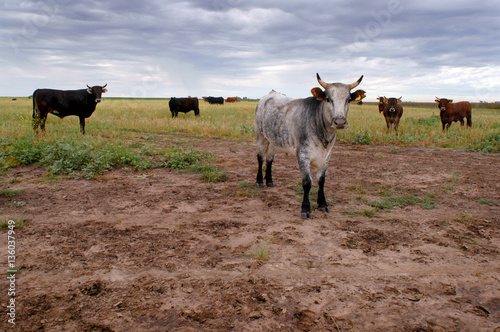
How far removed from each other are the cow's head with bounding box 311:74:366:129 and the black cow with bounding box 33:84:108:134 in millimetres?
10173

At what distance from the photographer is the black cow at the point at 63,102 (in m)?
12.0

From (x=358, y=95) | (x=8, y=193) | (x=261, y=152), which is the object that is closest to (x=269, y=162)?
(x=261, y=152)

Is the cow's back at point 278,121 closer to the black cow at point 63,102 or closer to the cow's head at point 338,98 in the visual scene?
the cow's head at point 338,98

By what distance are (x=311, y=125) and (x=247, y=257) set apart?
2449mm

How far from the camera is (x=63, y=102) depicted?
12344 mm

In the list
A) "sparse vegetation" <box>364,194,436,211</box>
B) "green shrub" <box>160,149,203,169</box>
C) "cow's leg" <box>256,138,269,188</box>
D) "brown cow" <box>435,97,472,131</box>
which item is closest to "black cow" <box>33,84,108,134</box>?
"green shrub" <box>160,149,203,169</box>

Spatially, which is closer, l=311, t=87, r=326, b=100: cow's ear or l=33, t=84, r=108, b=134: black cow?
l=311, t=87, r=326, b=100: cow's ear

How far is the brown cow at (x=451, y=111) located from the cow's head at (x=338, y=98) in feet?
39.6

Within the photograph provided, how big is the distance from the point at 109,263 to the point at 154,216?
4.76 ft

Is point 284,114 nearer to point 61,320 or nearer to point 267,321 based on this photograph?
point 267,321

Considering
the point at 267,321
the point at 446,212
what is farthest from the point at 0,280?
the point at 446,212

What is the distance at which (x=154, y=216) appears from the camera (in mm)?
4957

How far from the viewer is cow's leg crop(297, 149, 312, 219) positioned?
506 centimetres

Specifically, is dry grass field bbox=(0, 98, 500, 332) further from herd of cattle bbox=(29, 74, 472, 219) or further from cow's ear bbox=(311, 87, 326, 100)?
cow's ear bbox=(311, 87, 326, 100)
